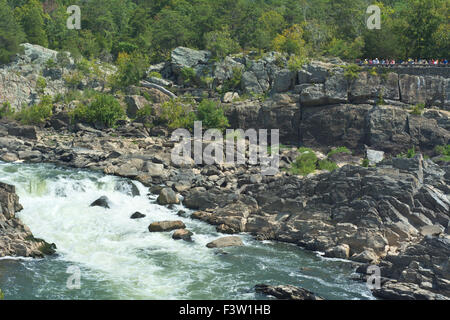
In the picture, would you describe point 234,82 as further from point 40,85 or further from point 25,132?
point 25,132

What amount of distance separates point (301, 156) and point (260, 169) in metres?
4.57

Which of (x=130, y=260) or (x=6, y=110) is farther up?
(x=6, y=110)

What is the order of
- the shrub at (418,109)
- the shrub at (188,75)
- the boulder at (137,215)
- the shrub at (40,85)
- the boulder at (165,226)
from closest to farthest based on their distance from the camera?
the boulder at (165,226)
the boulder at (137,215)
the shrub at (418,109)
the shrub at (40,85)
the shrub at (188,75)

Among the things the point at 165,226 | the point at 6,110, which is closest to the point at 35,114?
the point at 6,110

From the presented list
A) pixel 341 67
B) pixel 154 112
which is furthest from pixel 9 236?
pixel 341 67

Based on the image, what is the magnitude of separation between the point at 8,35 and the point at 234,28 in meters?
34.6

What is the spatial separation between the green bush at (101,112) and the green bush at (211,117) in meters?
10.00

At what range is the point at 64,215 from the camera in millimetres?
38062

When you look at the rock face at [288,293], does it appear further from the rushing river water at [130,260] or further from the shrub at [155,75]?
the shrub at [155,75]

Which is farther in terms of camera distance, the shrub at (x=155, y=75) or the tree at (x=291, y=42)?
the shrub at (x=155, y=75)

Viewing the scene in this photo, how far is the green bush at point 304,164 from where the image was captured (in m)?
49.1

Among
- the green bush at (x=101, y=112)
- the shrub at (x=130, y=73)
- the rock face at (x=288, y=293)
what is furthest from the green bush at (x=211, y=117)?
the rock face at (x=288, y=293)

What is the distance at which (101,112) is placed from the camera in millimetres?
63094
